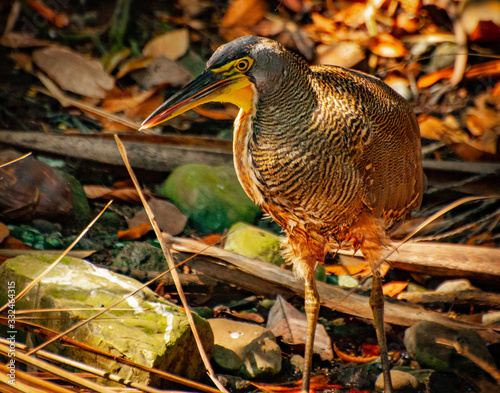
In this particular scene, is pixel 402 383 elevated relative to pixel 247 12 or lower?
lower

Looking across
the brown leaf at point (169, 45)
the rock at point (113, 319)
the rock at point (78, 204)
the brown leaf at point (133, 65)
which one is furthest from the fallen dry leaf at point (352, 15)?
the rock at point (113, 319)

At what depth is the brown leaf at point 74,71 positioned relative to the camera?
4.61 m

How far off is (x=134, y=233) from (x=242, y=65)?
68.2 inches

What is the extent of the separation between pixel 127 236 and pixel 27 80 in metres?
2.00

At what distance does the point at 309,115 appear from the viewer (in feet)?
7.57

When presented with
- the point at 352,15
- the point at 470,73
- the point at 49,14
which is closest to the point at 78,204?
the point at 49,14

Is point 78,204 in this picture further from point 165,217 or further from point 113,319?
point 113,319

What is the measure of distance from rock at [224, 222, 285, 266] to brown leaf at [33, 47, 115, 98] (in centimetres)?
187

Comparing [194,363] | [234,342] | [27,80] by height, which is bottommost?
[194,363]

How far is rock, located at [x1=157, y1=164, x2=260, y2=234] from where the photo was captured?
3.83 m

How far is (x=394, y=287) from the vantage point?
11.6 ft

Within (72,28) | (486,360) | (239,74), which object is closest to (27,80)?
(72,28)

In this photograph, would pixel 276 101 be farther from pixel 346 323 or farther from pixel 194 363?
pixel 346 323

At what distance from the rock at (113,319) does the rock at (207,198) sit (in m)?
1.08
